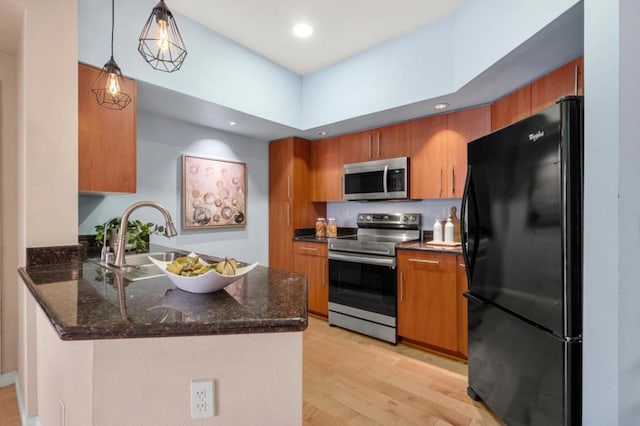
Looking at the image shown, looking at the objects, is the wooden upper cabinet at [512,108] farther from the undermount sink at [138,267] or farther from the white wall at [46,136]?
the white wall at [46,136]

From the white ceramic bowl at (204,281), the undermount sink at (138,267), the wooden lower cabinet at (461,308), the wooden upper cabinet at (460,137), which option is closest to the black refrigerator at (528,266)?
the wooden lower cabinet at (461,308)

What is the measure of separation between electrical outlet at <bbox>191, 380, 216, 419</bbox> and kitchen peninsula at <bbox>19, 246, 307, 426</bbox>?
15 millimetres

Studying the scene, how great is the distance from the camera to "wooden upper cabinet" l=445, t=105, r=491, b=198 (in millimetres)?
2664

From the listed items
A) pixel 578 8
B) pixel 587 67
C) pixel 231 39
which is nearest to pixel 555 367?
pixel 587 67

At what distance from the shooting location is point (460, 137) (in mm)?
2779

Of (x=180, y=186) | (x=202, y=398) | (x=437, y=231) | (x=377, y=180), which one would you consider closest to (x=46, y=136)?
(x=180, y=186)

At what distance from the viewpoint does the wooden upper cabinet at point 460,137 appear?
266 centimetres

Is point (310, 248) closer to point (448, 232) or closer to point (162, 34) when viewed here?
point (448, 232)

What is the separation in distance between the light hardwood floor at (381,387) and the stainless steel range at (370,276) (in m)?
0.22

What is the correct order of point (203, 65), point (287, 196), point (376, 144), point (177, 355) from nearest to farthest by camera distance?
1. point (177, 355)
2. point (203, 65)
3. point (376, 144)
4. point (287, 196)

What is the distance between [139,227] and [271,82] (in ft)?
5.96

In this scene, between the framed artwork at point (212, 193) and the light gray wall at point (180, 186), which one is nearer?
the light gray wall at point (180, 186)

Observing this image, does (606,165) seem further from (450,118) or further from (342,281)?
(342,281)

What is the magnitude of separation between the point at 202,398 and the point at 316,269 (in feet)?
8.53
